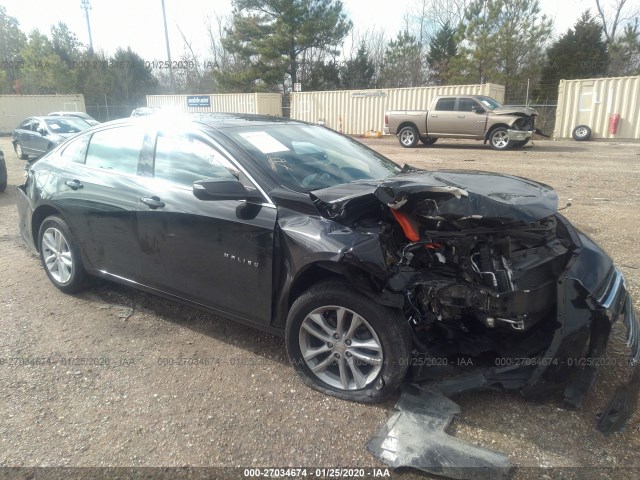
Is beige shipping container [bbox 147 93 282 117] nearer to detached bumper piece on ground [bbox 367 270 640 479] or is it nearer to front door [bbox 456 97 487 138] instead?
front door [bbox 456 97 487 138]

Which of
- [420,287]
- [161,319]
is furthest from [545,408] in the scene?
[161,319]

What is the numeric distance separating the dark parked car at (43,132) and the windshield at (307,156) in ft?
41.4

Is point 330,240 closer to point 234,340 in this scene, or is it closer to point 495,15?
point 234,340

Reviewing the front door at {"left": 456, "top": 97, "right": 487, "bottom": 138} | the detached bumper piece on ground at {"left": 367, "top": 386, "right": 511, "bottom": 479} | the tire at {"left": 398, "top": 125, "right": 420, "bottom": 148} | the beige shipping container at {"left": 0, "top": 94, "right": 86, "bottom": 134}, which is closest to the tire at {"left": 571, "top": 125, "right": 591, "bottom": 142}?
the front door at {"left": 456, "top": 97, "right": 487, "bottom": 138}

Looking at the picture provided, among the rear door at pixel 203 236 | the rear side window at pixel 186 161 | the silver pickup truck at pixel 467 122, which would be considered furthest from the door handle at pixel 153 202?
the silver pickup truck at pixel 467 122

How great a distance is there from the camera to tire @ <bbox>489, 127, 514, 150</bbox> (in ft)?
51.4

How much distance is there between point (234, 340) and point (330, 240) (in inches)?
52.3

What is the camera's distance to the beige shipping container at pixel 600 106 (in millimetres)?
17484

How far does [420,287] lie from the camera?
250cm

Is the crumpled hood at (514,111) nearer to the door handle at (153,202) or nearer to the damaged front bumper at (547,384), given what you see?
the damaged front bumper at (547,384)

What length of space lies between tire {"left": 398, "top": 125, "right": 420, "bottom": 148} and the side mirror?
1591 cm

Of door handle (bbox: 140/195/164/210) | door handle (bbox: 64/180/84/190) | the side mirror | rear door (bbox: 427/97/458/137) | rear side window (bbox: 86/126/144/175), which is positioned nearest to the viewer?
the side mirror

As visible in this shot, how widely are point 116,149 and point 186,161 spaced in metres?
0.91

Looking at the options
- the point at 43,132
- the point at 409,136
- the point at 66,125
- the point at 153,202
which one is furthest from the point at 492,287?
the point at 409,136
